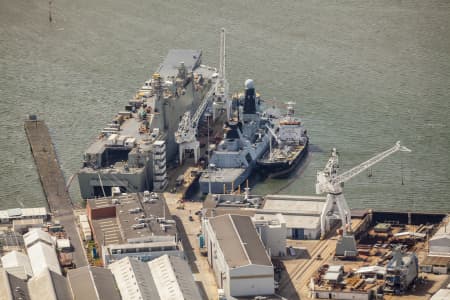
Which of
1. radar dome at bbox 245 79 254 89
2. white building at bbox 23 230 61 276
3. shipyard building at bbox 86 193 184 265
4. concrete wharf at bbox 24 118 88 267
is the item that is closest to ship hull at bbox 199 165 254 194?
shipyard building at bbox 86 193 184 265

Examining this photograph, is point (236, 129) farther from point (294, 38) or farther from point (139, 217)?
point (294, 38)

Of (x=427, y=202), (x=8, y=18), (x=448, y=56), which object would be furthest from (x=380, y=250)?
(x=8, y=18)

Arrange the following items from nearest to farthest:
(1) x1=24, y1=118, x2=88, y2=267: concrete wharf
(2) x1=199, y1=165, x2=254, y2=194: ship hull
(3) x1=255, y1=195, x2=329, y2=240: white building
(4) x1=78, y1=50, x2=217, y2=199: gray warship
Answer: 1. (1) x1=24, y1=118, x2=88, y2=267: concrete wharf
2. (3) x1=255, y1=195, x2=329, y2=240: white building
3. (4) x1=78, y1=50, x2=217, y2=199: gray warship
4. (2) x1=199, y1=165, x2=254, y2=194: ship hull

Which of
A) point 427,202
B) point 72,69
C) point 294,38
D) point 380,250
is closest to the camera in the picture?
point 380,250

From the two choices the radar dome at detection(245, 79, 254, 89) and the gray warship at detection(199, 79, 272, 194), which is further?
the radar dome at detection(245, 79, 254, 89)

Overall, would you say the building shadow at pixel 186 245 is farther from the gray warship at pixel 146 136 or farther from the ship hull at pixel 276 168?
the ship hull at pixel 276 168

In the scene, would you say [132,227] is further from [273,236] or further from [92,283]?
[273,236]

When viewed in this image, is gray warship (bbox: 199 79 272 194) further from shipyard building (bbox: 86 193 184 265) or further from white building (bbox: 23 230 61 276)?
white building (bbox: 23 230 61 276)
